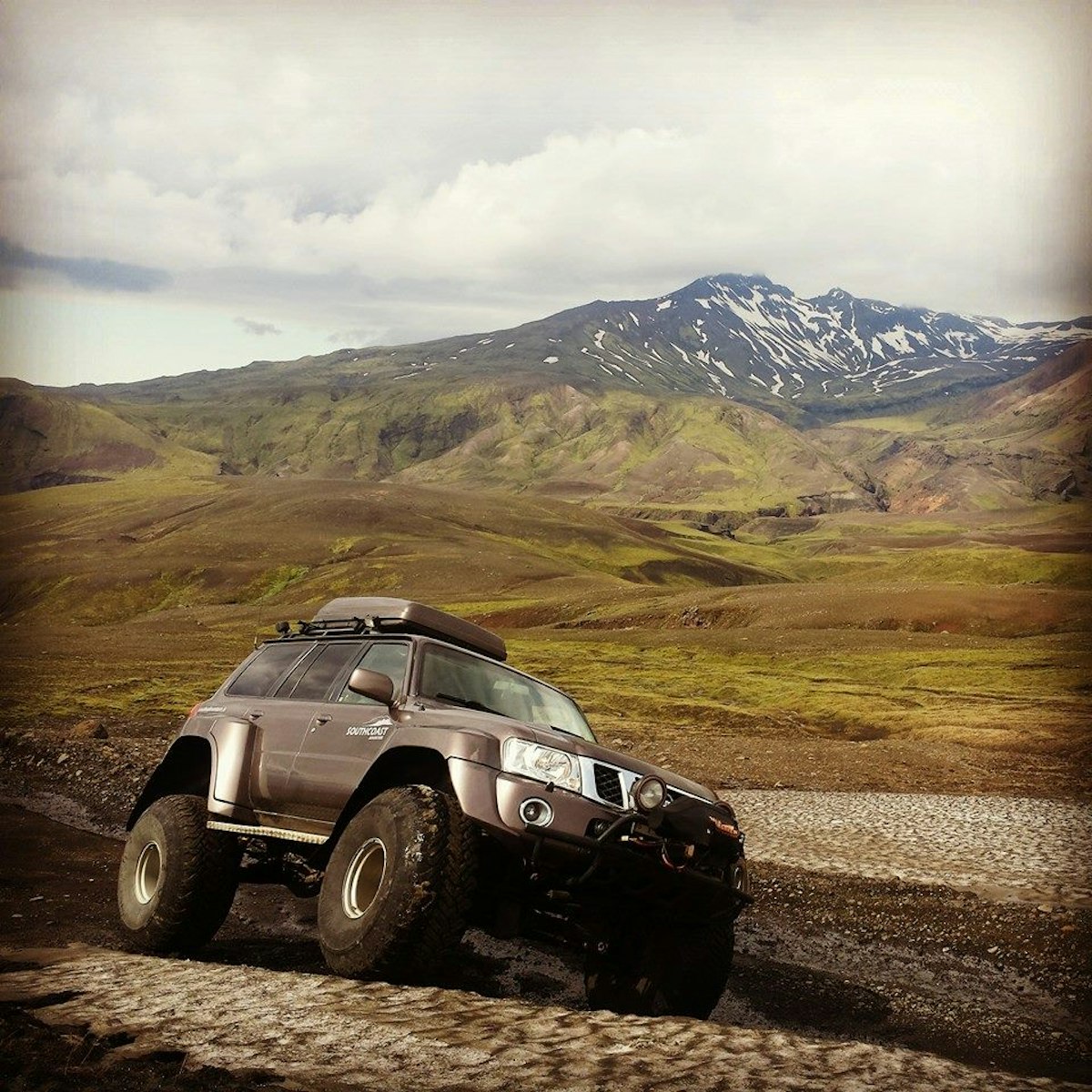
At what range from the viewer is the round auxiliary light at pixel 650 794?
7.88 m

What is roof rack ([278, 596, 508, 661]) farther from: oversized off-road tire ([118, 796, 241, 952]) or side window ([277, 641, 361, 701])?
oversized off-road tire ([118, 796, 241, 952])

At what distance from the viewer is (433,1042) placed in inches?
237

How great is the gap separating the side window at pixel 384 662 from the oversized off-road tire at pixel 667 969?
2.76m

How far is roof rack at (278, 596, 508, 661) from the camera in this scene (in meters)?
9.84

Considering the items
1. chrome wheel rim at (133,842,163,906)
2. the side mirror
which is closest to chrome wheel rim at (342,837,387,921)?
the side mirror

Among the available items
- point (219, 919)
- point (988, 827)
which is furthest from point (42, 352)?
point (988, 827)

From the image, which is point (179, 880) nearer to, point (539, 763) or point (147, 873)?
point (147, 873)

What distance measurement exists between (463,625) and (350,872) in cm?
297

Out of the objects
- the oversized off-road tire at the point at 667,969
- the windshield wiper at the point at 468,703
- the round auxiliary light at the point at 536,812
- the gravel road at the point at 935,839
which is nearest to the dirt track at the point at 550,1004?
the gravel road at the point at 935,839

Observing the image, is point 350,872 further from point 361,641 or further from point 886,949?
point 886,949

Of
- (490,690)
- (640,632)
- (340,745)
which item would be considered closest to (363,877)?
(340,745)

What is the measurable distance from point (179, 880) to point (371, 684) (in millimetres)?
2742

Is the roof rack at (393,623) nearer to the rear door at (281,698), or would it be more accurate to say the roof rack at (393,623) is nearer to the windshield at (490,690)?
the rear door at (281,698)

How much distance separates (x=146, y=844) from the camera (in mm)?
9938
